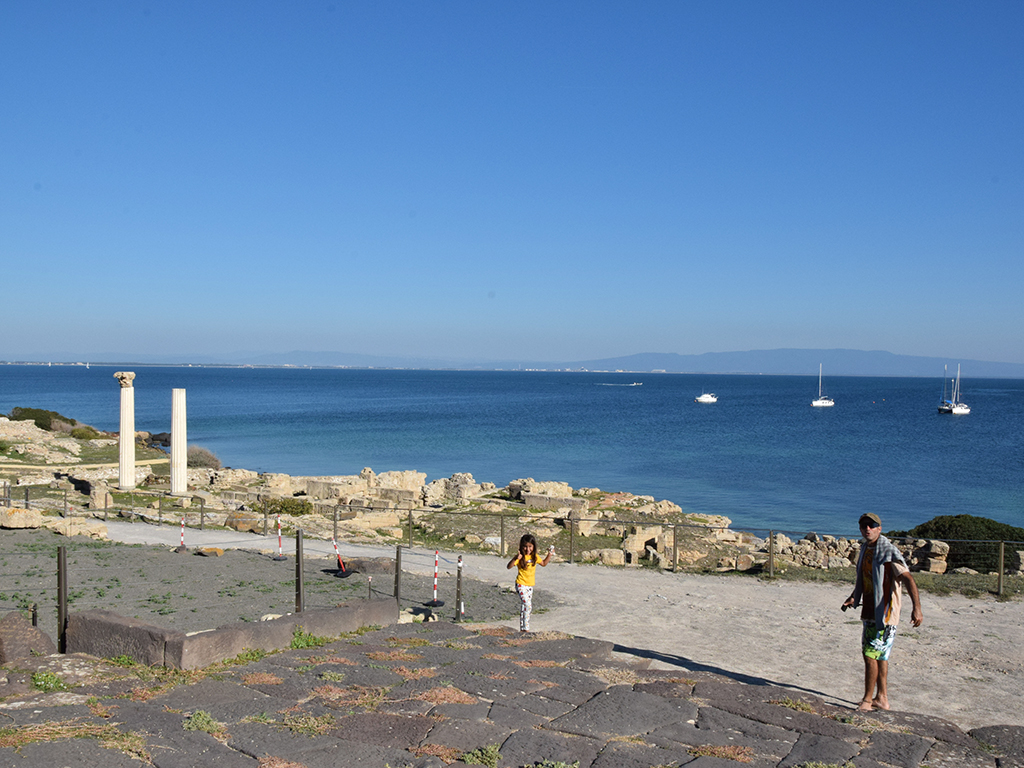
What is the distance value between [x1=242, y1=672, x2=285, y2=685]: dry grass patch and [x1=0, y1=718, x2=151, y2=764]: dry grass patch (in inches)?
62.0

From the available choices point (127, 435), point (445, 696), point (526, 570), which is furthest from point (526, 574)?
point (127, 435)

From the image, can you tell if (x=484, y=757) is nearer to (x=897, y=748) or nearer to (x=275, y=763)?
(x=275, y=763)

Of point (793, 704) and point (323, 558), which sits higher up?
point (793, 704)

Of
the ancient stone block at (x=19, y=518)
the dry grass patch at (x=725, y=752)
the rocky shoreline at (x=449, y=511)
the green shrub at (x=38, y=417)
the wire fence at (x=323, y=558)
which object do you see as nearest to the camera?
the dry grass patch at (x=725, y=752)

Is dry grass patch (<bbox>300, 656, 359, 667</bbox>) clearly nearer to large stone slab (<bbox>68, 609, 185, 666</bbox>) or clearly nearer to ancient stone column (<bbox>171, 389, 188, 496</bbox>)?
large stone slab (<bbox>68, 609, 185, 666</bbox>)

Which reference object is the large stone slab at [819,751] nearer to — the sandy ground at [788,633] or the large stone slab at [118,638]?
the sandy ground at [788,633]

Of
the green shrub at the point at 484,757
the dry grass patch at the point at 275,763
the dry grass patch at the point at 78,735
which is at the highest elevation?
the dry grass patch at the point at 78,735

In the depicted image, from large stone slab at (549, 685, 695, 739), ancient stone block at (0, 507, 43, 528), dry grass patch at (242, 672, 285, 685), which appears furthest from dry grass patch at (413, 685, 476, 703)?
ancient stone block at (0, 507, 43, 528)

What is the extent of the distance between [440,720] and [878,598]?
4479mm

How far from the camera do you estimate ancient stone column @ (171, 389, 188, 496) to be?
28.1m

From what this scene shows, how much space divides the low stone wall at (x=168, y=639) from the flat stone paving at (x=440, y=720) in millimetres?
286

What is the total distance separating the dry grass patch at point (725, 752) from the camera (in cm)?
615

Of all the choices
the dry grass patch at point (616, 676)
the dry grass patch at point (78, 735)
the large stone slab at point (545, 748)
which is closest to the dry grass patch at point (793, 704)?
the dry grass patch at point (616, 676)

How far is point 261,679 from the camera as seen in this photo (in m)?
7.70
